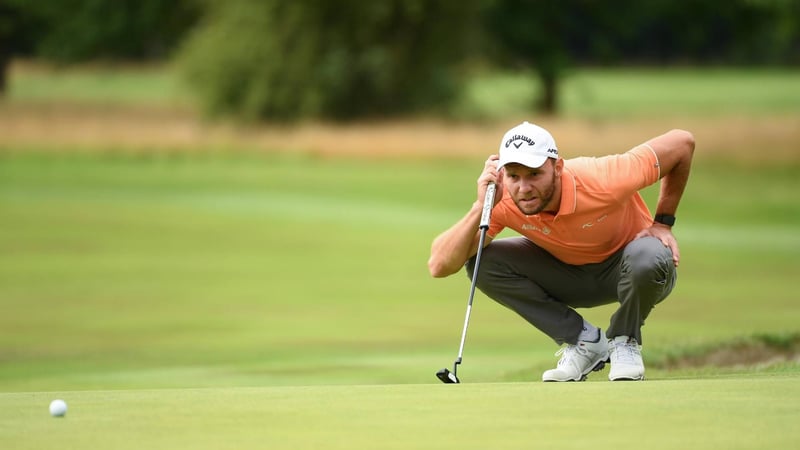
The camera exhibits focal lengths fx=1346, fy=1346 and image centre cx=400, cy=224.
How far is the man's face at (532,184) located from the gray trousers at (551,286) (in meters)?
0.48

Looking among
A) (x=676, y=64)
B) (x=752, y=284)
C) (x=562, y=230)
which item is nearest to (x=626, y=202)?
(x=562, y=230)

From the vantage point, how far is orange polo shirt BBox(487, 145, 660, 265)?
561 cm

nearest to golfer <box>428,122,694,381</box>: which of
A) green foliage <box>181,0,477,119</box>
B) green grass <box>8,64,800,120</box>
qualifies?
green foliage <box>181,0,477,119</box>

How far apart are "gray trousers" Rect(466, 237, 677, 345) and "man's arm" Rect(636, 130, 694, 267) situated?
6.4 inches

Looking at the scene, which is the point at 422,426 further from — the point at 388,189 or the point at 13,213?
the point at 388,189

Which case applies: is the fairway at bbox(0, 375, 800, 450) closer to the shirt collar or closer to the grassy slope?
the shirt collar

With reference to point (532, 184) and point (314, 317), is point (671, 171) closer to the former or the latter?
point (532, 184)

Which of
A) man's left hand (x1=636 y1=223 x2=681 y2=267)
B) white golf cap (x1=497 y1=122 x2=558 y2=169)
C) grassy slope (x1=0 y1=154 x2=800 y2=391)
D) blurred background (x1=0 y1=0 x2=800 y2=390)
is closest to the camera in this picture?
white golf cap (x1=497 y1=122 x2=558 y2=169)

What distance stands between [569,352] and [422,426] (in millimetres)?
1955

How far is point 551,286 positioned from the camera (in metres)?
6.09

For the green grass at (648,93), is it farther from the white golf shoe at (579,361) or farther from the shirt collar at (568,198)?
the shirt collar at (568,198)

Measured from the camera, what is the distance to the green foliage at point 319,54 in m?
31.6

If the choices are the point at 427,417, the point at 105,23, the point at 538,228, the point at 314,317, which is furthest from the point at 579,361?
the point at 105,23

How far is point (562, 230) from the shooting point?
18.9 feet
